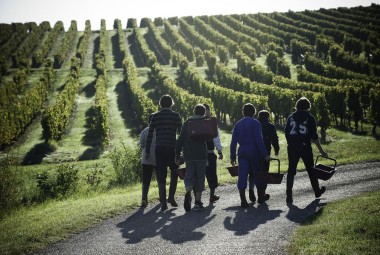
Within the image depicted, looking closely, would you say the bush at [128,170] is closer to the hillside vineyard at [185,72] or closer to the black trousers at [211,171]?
the hillside vineyard at [185,72]

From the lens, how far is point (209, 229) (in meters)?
7.66

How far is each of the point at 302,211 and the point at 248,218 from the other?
1.23 meters

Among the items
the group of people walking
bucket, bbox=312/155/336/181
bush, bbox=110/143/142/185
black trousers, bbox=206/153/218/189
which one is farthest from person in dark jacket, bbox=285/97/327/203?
bush, bbox=110/143/142/185

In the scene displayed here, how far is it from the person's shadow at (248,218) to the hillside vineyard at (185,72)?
11766 millimetres

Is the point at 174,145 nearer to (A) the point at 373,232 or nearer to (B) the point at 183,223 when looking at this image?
(B) the point at 183,223

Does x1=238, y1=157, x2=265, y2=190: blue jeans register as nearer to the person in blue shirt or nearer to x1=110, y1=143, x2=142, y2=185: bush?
the person in blue shirt

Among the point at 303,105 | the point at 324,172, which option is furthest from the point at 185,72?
the point at 324,172

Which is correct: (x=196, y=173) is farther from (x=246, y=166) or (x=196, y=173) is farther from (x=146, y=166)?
(x=146, y=166)

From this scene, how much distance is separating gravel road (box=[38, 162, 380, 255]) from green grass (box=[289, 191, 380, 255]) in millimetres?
295

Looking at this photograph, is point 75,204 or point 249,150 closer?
point 249,150

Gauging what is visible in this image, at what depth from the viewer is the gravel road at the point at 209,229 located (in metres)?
6.77

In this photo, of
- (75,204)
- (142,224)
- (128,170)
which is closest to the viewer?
(142,224)

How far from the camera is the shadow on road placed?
7.41 meters

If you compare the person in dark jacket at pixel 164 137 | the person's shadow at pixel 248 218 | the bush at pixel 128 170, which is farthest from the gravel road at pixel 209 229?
the bush at pixel 128 170
